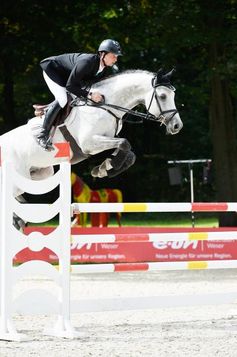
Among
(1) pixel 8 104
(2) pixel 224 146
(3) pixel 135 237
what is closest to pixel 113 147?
(3) pixel 135 237

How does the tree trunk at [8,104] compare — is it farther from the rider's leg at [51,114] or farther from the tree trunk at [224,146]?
the rider's leg at [51,114]

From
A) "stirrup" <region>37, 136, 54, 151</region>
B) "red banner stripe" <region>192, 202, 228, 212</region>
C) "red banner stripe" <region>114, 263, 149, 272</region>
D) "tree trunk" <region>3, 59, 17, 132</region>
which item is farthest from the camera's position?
"tree trunk" <region>3, 59, 17, 132</region>

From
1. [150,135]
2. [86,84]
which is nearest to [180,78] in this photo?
[150,135]

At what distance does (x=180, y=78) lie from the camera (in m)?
24.6

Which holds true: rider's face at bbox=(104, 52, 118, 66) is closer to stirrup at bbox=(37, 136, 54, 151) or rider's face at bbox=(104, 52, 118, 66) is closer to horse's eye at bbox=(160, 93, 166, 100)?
horse's eye at bbox=(160, 93, 166, 100)

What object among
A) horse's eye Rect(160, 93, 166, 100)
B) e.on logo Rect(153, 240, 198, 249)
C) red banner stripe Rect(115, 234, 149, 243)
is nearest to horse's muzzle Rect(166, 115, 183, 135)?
horse's eye Rect(160, 93, 166, 100)

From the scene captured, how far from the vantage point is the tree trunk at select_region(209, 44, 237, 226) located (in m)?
17.5

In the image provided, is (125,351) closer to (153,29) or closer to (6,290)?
(6,290)

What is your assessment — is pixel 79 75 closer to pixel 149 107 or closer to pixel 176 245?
pixel 149 107

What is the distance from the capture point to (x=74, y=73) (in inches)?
280

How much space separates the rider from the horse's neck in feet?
0.47

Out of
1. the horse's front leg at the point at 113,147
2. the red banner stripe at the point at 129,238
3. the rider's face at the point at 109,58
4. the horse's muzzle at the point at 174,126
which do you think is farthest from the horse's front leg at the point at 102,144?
the red banner stripe at the point at 129,238

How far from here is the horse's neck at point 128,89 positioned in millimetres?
7430

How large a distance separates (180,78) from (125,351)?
19927mm
